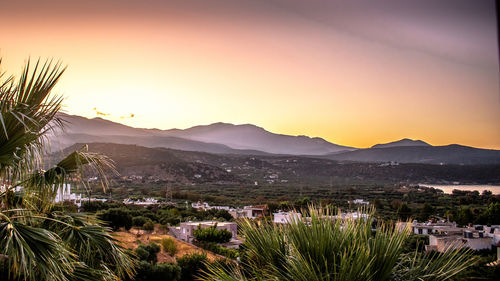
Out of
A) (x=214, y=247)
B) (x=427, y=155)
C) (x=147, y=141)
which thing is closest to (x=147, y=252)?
(x=214, y=247)

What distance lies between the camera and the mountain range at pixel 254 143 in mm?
66562

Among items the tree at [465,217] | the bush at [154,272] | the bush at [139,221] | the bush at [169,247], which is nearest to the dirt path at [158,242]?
the bush at [169,247]

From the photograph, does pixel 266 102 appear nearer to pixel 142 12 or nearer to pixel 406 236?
pixel 142 12

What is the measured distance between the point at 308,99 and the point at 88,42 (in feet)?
64.9

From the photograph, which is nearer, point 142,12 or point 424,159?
point 142,12

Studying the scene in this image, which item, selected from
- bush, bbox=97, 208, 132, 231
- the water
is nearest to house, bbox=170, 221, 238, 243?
bush, bbox=97, 208, 132, 231

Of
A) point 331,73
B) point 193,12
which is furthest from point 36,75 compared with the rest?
point 331,73

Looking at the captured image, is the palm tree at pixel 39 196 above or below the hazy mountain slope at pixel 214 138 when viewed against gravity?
below

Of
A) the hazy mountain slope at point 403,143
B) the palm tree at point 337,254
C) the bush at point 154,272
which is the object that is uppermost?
the hazy mountain slope at point 403,143

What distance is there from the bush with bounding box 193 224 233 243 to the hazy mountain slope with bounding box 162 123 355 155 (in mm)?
118310

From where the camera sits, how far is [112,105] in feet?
105

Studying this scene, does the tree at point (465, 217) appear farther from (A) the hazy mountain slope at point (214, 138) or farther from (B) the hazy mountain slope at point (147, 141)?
(A) the hazy mountain slope at point (214, 138)

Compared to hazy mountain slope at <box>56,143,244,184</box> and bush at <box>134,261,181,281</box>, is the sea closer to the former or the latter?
hazy mountain slope at <box>56,143,244,184</box>

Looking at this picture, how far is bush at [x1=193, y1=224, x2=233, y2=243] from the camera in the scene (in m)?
23.1
